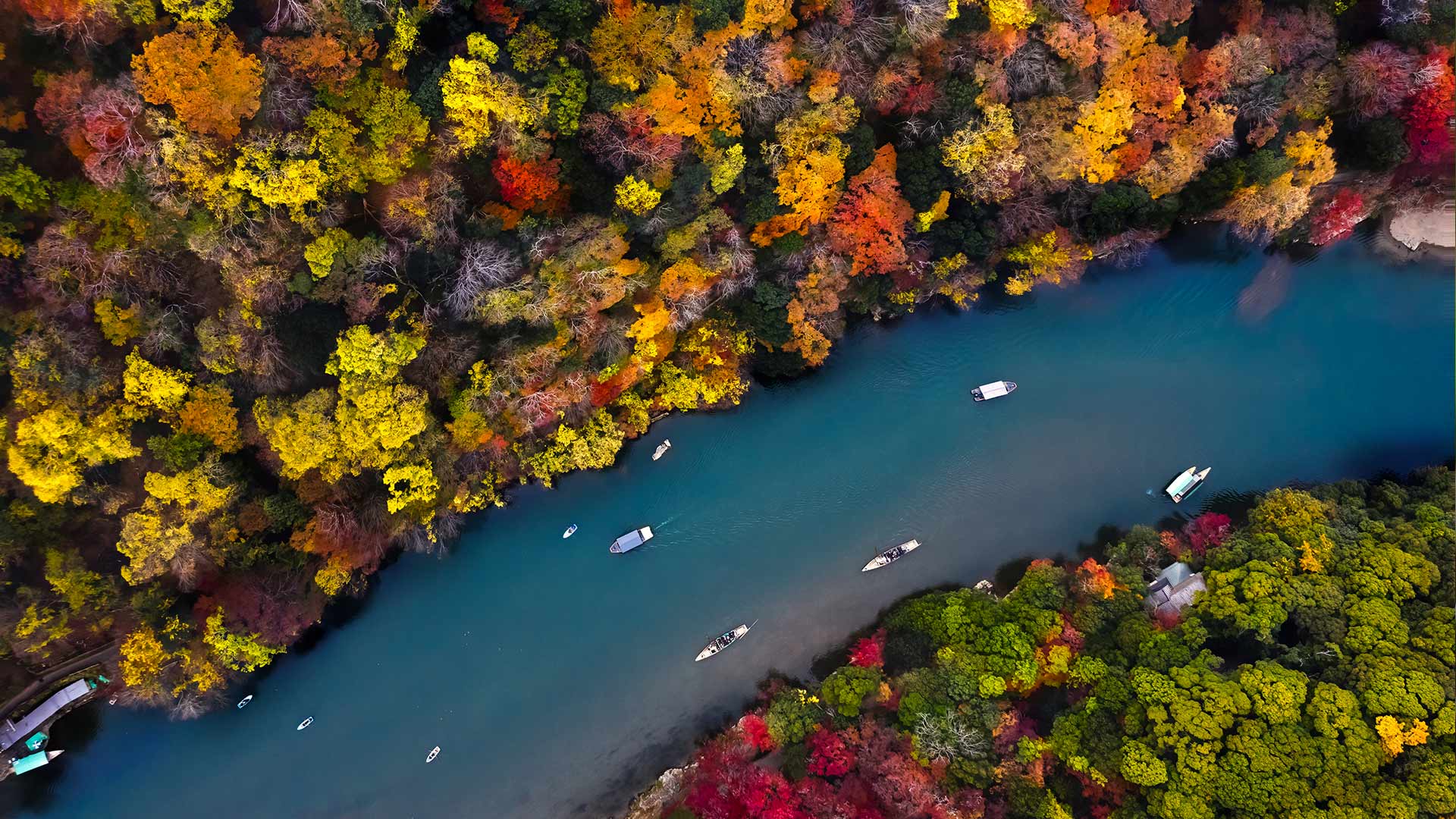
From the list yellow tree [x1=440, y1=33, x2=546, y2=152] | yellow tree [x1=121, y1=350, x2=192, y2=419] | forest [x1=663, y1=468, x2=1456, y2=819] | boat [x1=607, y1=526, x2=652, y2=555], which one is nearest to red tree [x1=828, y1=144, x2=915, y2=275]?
yellow tree [x1=440, y1=33, x2=546, y2=152]

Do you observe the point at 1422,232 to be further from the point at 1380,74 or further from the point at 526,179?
the point at 526,179

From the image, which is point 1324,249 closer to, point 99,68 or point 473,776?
point 473,776

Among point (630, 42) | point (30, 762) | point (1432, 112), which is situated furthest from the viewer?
point (30, 762)

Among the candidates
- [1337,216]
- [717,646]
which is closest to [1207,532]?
[1337,216]

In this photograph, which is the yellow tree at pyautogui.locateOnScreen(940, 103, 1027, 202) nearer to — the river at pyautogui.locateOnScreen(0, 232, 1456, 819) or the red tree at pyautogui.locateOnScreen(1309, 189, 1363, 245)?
the river at pyautogui.locateOnScreen(0, 232, 1456, 819)

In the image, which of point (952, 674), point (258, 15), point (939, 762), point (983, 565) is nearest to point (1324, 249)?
point (983, 565)

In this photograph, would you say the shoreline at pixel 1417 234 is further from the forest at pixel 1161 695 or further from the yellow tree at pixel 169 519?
the yellow tree at pixel 169 519
